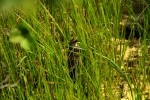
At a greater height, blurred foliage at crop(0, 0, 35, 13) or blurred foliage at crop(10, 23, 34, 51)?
blurred foliage at crop(0, 0, 35, 13)

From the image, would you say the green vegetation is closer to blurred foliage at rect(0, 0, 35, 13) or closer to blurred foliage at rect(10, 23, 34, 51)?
blurred foliage at rect(10, 23, 34, 51)

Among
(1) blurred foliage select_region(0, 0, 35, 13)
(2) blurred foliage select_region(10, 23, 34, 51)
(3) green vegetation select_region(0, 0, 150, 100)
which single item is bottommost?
(3) green vegetation select_region(0, 0, 150, 100)

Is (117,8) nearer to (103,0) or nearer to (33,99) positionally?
(103,0)

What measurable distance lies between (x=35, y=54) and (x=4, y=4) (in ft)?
3.52

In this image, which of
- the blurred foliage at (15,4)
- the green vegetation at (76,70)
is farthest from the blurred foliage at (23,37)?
the green vegetation at (76,70)

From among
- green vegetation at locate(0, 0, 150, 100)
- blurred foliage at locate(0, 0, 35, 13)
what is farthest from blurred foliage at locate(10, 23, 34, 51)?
green vegetation at locate(0, 0, 150, 100)

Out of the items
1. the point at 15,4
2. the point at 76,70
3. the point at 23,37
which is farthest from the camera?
the point at 76,70

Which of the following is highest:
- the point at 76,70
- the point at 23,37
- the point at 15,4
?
the point at 15,4

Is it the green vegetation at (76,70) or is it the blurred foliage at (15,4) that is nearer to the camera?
the blurred foliage at (15,4)

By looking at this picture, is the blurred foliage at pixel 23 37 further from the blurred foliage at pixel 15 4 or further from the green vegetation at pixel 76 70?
the green vegetation at pixel 76 70

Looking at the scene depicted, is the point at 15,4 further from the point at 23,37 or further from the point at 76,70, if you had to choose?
the point at 76,70

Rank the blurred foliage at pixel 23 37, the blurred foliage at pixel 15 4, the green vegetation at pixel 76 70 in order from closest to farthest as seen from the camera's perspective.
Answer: the blurred foliage at pixel 15 4, the blurred foliage at pixel 23 37, the green vegetation at pixel 76 70

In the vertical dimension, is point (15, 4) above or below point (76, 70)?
above

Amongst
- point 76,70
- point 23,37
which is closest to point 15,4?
point 23,37
